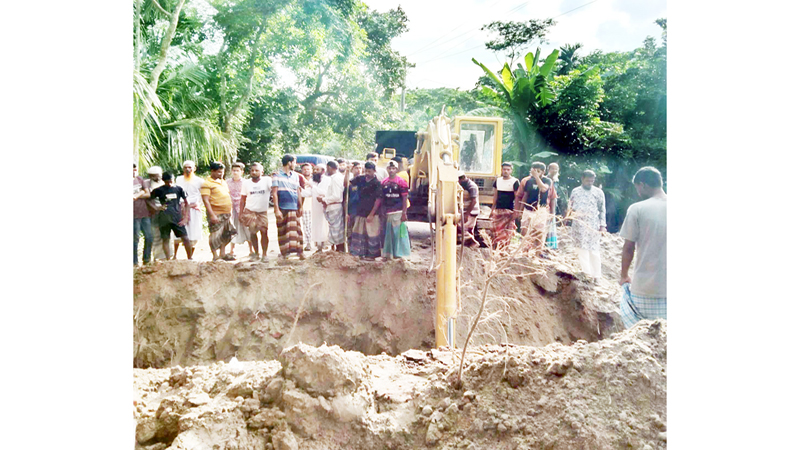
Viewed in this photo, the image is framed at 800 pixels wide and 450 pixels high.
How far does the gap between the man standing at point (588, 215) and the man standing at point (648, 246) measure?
1.78 feet

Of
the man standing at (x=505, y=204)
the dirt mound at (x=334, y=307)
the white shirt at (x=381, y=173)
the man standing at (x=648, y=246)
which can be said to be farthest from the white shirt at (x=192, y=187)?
the man standing at (x=648, y=246)

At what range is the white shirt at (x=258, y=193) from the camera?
491 centimetres

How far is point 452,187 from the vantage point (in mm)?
4137

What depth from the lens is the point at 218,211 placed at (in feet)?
15.9

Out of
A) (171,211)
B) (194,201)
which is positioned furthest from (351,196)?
(171,211)

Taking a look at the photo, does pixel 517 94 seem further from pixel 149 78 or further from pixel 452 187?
pixel 149 78

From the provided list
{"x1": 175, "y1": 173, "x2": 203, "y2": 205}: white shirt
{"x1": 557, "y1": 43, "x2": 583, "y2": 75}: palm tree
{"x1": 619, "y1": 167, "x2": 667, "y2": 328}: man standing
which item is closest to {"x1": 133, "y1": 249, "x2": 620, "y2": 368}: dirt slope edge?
{"x1": 175, "y1": 173, "x2": 203, "y2": 205}: white shirt

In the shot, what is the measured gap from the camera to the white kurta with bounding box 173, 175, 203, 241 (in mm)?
4543

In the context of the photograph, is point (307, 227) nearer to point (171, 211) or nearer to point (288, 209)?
point (288, 209)

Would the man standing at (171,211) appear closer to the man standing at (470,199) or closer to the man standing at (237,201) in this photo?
the man standing at (237,201)

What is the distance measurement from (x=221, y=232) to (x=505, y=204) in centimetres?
284

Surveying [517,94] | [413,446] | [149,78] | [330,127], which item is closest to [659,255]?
[517,94]

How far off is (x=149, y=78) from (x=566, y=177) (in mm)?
3647

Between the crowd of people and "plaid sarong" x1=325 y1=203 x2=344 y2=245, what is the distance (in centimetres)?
1
